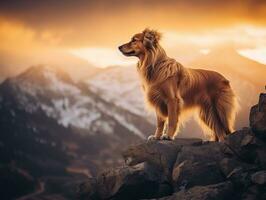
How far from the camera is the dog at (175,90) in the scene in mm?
19672

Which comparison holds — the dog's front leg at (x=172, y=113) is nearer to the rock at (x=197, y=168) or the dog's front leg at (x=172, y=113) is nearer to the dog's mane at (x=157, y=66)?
the dog's mane at (x=157, y=66)

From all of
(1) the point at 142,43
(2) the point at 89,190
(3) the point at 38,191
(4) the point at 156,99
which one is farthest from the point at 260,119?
(3) the point at 38,191

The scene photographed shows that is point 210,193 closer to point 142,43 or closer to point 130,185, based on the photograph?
point 130,185

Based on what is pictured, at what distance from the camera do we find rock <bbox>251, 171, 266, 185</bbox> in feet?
51.5

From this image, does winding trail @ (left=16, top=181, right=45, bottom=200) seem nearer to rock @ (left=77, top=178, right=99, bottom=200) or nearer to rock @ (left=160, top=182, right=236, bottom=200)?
rock @ (left=77, top=178, right=99, bottom=200)

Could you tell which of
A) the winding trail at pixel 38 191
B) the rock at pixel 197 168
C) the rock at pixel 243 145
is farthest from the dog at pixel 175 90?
the winding trail at pixel 38 191

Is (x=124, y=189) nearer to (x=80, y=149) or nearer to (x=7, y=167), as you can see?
(x=7, y=167)

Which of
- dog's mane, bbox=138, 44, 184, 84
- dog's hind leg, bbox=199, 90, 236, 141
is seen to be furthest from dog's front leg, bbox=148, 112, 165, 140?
dog's hind leg, bbox=199, 90, 236, 141

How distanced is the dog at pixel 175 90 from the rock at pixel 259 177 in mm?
4236

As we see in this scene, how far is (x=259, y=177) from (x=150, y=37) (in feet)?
21.0

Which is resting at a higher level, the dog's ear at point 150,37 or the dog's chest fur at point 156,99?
the dog's ear at point 150,37

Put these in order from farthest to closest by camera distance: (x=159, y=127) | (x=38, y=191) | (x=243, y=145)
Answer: (x=38, y=191) < (x=159, y=127) < (x=243, y=145)

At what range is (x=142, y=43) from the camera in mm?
20047

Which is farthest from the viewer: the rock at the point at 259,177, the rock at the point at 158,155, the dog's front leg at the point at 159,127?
the dog's front leg at the point at 159,127
